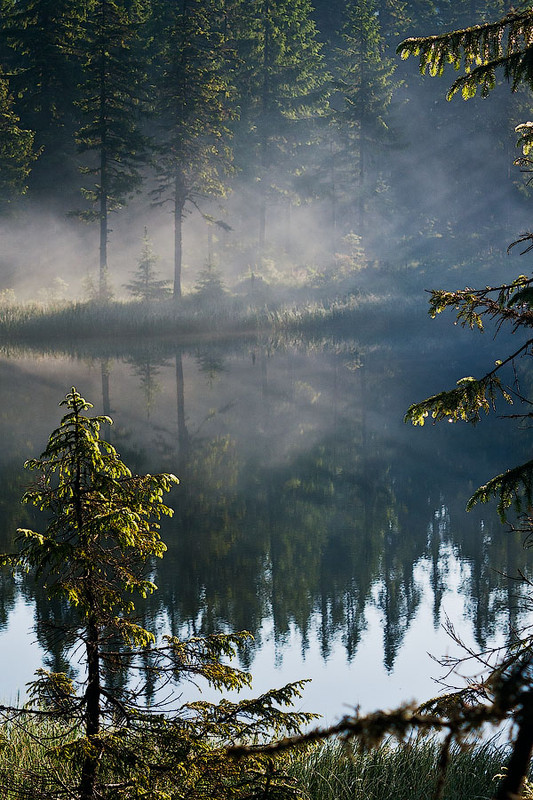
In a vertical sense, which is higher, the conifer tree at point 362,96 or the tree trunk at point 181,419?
the conifer tree at point 362,96

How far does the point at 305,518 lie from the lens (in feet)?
47.4

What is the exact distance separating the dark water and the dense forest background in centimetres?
1514

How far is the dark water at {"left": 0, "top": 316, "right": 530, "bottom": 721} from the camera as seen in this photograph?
9.78m

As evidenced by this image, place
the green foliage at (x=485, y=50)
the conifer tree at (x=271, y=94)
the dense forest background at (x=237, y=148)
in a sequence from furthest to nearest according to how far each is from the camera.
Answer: the conifer tree at (x=271, y=94)
the dense forest background at (x=237, y=148)
the green foliage at (x=485, y=50)

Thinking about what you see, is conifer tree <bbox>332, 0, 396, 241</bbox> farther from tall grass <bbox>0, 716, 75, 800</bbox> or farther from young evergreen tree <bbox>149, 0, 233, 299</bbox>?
tall grass <bbox>0, 716, 75, 800</bbox>

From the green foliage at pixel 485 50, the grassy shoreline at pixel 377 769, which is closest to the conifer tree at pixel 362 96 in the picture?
the green foliage at pixel 485 50

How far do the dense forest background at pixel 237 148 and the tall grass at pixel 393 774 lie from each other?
33.4 metres

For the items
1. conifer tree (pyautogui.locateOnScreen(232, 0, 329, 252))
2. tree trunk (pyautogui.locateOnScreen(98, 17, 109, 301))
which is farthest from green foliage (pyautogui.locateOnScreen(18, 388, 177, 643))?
conifer tree (pyautogui.locateOnScreen(232, 0, 329, 252))

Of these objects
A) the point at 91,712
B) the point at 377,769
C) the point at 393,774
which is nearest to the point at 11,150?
the point at 377,769

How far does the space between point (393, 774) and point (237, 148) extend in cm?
4745

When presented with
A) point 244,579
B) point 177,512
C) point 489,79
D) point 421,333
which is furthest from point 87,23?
point 489,79

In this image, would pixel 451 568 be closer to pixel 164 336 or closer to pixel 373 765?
pixel 373 765

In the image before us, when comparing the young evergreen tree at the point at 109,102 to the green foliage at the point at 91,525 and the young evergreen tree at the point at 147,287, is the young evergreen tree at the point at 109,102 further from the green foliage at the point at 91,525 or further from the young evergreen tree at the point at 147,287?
the green foliage at the point at 91,525

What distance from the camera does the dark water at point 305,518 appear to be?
9.78 meters
